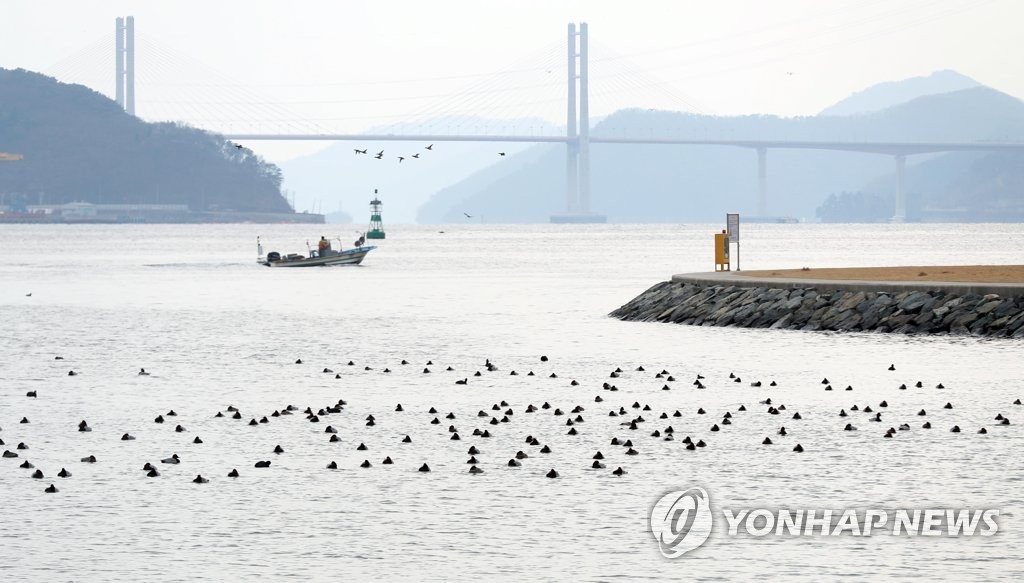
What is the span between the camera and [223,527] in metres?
14.2

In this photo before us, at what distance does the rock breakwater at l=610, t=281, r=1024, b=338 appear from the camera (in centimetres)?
3394

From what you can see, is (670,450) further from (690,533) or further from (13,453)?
(13,453)

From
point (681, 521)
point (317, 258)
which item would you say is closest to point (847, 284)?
point (681, 521)

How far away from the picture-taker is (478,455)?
18.1 meters

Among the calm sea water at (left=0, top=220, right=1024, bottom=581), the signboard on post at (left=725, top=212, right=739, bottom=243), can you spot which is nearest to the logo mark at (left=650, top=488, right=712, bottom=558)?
the calm sea water at (left=0, top=220, right=1024, bottom=581)

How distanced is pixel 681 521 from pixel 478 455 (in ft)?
13.5

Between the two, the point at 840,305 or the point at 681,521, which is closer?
the point at 681,521

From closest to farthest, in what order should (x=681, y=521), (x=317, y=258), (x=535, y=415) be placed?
(x=681, y=521)
(x=535, y=415)
(x=317, y=258)

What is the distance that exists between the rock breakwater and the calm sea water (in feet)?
3.30

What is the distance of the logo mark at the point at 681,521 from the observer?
1341 centimetres

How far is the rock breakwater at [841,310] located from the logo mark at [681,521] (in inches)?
749

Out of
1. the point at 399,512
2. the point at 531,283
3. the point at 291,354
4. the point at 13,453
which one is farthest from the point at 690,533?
the point at 531,283

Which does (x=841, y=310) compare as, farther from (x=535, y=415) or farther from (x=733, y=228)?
(x=535, y=415)

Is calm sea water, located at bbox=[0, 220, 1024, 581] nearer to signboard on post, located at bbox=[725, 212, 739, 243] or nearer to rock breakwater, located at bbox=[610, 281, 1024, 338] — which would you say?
rock breakwater, located at bbox=[610, 281, 1024, 338]
